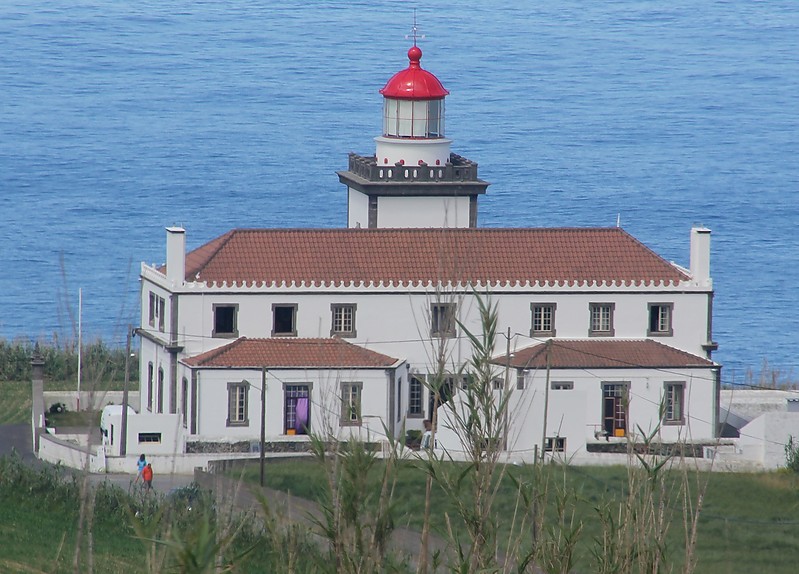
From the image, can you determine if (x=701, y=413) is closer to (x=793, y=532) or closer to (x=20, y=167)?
(x=793, y=532)

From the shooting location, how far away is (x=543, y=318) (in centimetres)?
4278

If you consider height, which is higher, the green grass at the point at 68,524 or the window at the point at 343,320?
the window at the point at 343,320

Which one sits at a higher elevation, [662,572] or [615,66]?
[615,66]

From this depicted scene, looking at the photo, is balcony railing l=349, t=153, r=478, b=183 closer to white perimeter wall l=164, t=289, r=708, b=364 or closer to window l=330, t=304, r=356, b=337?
white perimeter wall l=164, t=289, r=708, b=364

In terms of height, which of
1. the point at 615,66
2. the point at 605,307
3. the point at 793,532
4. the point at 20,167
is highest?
the point at 615,66

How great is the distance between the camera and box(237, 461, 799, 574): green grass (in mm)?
32094

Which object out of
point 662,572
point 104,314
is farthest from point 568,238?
point 104,314

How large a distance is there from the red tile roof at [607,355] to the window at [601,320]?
0.21 m

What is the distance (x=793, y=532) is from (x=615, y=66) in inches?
5414

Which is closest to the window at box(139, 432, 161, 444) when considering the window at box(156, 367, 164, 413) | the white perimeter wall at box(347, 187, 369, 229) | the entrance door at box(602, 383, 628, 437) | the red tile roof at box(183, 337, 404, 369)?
the red tile roof at box(183, 337, 404, 369)

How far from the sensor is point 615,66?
16938 cm

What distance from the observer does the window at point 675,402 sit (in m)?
41.5

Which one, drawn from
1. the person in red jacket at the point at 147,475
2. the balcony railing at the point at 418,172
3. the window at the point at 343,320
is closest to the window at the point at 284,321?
the window at the point at 343,320

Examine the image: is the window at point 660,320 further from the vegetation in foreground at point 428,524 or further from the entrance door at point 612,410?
the vegetation in foreground at point 428,524
